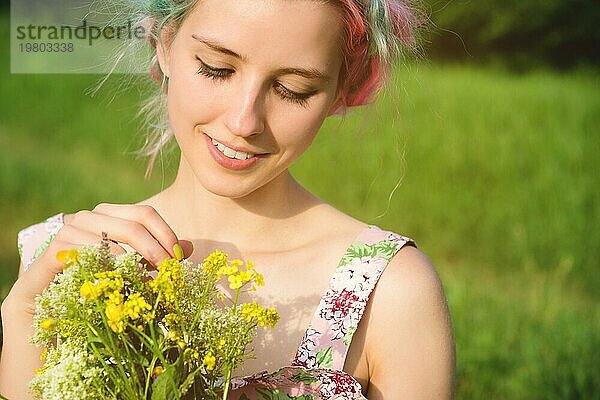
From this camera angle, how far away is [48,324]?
1540 millimetres

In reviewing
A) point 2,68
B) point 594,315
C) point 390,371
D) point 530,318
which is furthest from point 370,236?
point 2,68

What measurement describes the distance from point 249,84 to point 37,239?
0.80 m

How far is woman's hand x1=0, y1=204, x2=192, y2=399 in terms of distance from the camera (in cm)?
178

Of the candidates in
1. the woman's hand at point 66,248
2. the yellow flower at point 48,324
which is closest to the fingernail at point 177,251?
the woman's hand at point 66,248

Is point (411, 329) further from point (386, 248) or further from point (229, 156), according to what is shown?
point (229, 156)

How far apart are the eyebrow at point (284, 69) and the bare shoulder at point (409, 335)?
0.43 m

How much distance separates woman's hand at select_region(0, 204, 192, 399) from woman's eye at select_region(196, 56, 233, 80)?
0.28 meters

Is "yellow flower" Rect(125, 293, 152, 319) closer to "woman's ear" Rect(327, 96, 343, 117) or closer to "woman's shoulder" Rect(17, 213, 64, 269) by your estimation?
"woman's ear" Rect(327, 96, 343, 117)

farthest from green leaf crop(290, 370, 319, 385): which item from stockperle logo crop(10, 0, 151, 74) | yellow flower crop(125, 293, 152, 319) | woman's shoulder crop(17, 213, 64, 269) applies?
stockperle logo crop(10, 0, 151, 74)

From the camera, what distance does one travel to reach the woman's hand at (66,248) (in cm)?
178

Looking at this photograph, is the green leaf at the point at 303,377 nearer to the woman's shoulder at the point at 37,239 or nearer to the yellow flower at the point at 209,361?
the yellow flower at the point at 209,361

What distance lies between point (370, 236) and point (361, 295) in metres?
0.16

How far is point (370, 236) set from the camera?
7.39 feet

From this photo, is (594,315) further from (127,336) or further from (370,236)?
(127,336)
